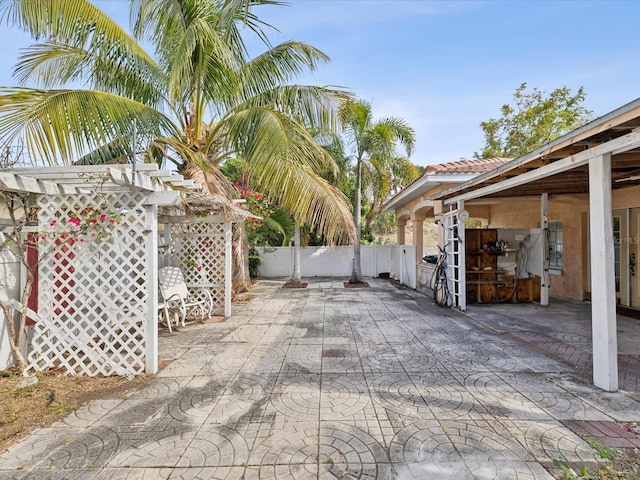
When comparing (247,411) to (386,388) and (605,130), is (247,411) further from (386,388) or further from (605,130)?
(605,130)

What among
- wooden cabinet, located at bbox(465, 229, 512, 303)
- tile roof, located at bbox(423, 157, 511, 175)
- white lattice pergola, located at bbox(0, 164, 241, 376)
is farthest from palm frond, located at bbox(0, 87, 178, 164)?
wooden cabinet, located at bbox(465, 229, 512, 303)

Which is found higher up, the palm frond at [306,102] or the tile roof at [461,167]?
the palm frond at [306,102]

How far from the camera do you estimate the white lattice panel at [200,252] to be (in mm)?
7641

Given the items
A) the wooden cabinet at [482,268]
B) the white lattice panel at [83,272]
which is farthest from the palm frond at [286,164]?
the wooden cabinet at [482,268]

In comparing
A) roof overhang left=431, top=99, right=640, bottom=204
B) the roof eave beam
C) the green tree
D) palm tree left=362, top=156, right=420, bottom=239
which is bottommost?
the roof eave beam

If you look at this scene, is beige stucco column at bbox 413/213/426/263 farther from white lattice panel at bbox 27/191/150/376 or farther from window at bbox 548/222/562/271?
white lattice panel at bbox 27/191/150/376

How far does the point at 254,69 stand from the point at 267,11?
1.14 metres

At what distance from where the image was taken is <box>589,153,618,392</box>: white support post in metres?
3.43

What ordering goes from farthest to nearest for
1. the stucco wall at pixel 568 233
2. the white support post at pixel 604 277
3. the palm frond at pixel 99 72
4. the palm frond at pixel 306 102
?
the stucco wall at pixel 568 233 < the palm frond at pixel 306 102 < the palm frond at pixel 99 72 < the white support post at pixel 604 277

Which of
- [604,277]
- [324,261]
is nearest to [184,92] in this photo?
[604,277]

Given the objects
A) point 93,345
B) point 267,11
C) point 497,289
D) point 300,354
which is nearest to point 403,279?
point 497,289

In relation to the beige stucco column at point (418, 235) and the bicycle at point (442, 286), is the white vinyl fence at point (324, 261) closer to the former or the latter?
the beige stucco column at point (418, 235)

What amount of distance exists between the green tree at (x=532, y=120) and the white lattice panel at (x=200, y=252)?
1769cm

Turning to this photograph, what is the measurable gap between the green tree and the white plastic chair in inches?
730
